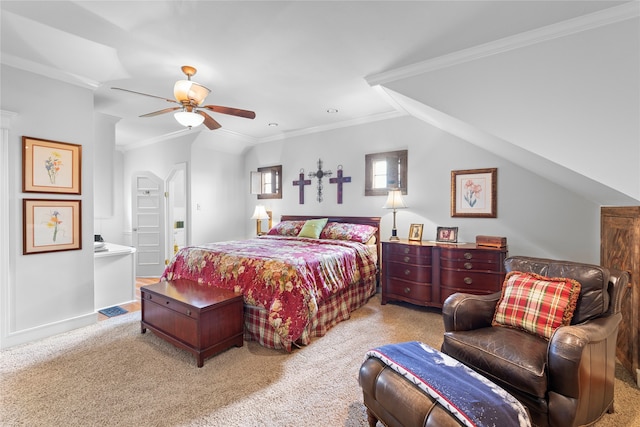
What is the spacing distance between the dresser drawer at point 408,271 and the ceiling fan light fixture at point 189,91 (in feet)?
9.29

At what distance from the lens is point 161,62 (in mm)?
2762

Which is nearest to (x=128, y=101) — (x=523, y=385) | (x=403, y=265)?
(x=403, y=265)

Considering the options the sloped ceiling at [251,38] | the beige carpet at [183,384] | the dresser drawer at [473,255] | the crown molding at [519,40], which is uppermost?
the sloped ceiling at [251,38]

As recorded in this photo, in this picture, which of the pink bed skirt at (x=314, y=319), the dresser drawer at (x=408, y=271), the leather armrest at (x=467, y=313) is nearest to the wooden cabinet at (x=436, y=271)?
the dresser drawer at (x=408, y=271)

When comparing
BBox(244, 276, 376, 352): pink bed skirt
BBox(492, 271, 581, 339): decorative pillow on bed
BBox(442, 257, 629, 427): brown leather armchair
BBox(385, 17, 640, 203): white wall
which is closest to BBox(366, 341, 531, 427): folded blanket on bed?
BBox(442, 257, 629, 427): brown leather armchair

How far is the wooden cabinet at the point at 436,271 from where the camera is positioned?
3117 mm

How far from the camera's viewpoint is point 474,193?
3.68 meters

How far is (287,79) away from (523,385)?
3.20m

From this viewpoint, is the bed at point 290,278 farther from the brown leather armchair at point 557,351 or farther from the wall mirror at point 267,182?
the wall mirror at point 267,182

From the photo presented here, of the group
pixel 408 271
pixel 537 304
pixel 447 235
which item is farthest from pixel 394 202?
pixel 537 304

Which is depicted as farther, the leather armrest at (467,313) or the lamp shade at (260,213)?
the lamp shade at (260,213)

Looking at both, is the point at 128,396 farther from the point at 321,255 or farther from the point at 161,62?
the point at 161,62

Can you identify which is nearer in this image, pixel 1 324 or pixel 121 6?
pixel 121 6

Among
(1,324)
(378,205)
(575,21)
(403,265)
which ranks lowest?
(1,324)
